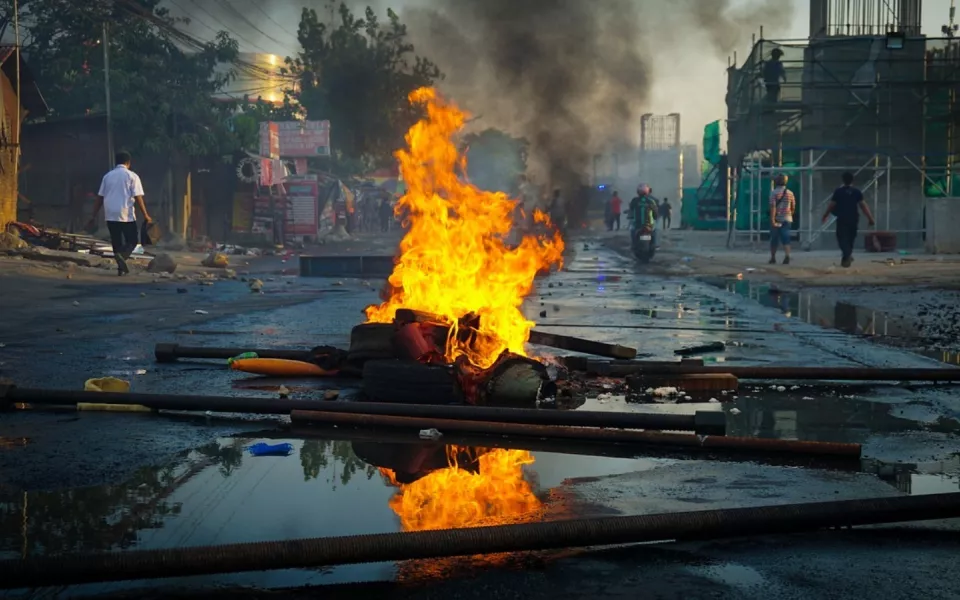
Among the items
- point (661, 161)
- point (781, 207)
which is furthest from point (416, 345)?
point (661, 161)

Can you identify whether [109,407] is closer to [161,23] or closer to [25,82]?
[25,82]

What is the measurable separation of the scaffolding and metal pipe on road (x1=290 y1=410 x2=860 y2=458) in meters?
25.9

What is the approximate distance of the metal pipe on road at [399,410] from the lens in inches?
221

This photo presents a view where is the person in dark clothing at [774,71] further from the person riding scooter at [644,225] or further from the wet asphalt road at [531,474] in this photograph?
the wet asphalt road at [531,474]

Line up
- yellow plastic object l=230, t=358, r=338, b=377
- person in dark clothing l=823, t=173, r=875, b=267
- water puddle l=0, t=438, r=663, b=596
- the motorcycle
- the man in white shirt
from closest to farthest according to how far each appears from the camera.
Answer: water puddle l=0, t=438, r=663, b=596, yellow plastic object l=230, t=358, r=338, b=377, the man in white shirt, person in dark clothing l=823, t=173, r=875, b=267, the motorcycle

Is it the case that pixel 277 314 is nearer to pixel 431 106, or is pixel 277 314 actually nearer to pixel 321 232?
pixel 431 106

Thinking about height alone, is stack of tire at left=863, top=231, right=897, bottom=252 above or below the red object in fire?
above

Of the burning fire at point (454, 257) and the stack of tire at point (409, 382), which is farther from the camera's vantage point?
the burning fire at point (454, 257)

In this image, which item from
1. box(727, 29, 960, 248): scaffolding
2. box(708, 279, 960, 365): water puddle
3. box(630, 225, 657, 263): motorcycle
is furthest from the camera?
box(727, 29, 960, 248): scaffolding

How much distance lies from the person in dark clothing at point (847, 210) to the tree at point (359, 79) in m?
35.2

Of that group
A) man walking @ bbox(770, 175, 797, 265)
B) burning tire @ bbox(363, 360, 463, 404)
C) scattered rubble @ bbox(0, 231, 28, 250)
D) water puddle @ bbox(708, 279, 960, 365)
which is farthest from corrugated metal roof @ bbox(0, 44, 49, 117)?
burning tire @ bbox(363, 360, 463, 404)

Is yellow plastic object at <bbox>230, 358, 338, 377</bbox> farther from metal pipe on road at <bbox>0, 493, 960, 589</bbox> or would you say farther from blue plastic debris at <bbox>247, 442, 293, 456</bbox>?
metal pipe on road at <bbox>0, 493, 960, 589</bbox>

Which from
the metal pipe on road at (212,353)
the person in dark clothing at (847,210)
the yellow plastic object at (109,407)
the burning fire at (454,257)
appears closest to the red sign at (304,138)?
the person in dark clothing at (847,210)

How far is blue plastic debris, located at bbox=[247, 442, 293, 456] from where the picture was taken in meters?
5.41
